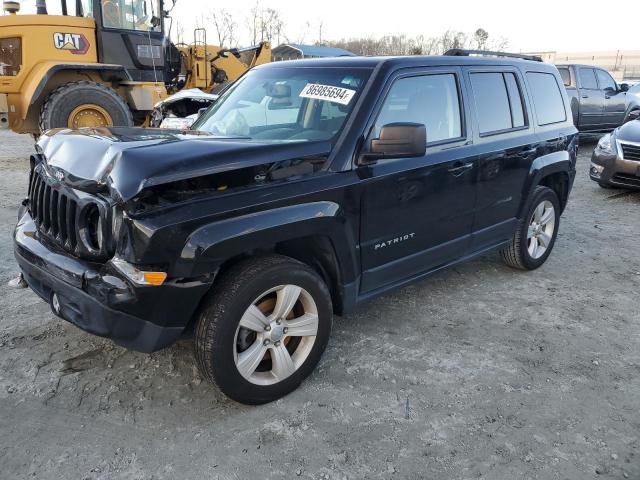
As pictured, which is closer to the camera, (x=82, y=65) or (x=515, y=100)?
(x=515, y=100)

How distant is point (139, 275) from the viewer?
245 cm

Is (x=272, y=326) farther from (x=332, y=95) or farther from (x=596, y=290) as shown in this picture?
(x=596, y=290)

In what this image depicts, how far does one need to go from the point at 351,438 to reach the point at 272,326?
2.36 feet

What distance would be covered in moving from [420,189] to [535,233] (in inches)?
81.6

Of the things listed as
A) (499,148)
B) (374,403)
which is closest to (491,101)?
(499,148)

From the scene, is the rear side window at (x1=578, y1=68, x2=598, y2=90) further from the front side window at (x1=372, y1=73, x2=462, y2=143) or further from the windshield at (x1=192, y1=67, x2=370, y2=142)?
the windshield at (x1=192, y1=67, x2=370, y2=142)

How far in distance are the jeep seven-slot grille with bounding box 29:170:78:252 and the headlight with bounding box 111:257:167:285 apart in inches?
16.7

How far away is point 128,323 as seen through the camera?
8.30ft

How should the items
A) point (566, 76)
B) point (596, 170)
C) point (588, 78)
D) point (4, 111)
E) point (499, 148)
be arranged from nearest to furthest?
point (499, 148) → point (596, 170) → point (4, 111) → point (566, 76) → point (588, 78)

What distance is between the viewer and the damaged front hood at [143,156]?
247 cm

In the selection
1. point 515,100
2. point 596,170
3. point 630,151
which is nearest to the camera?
point 515,100

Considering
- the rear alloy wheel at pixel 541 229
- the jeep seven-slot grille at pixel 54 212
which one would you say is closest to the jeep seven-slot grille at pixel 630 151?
the rear alloy wheel at pixel 541 229

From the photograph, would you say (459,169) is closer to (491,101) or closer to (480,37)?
(491,101)

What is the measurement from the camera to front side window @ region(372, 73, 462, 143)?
3.42 m
